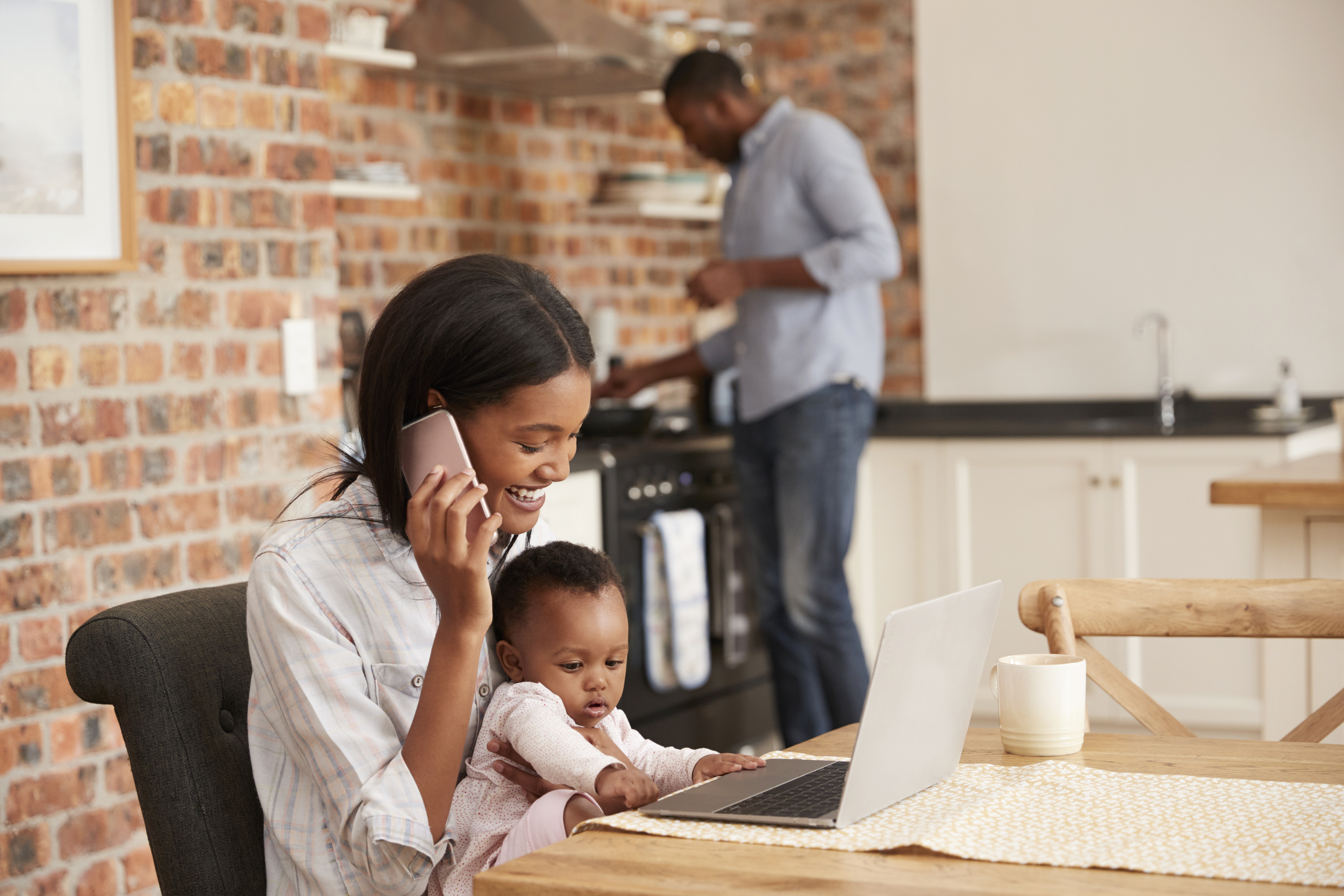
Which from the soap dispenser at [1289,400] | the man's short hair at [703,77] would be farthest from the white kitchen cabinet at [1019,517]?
the man's short hair at [703,77]

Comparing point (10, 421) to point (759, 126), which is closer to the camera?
point (10, 421)

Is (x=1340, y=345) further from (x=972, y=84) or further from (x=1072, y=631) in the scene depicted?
(x=1072, y=631)

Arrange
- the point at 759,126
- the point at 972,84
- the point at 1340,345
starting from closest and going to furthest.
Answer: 1. the point at 759,126
2. the point at 1340,345
3. the point at 972,84

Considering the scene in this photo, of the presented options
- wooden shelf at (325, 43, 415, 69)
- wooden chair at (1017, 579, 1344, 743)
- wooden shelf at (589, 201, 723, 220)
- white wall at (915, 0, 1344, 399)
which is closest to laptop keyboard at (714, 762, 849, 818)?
wooden chair at (1017, 579, 1344, 743)

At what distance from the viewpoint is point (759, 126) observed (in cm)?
375

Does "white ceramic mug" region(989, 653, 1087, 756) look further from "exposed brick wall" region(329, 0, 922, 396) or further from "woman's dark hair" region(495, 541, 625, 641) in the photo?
"exposed brick wall" region(329, 0, 922, 396)

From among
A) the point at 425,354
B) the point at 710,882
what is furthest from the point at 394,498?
the point at 710,882

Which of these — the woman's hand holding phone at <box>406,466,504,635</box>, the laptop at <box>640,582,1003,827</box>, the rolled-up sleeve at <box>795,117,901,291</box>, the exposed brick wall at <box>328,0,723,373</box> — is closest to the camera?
the laptop at <box>640,582,1003,827</box>

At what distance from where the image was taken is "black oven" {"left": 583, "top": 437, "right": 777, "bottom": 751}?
3676 mm

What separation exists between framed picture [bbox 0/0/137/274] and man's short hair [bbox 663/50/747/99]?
64.4 inches

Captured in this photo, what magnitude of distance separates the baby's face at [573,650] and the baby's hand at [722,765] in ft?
0.60

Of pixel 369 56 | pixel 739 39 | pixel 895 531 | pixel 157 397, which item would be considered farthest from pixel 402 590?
pixel 739 39

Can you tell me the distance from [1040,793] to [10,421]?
1.71 metres

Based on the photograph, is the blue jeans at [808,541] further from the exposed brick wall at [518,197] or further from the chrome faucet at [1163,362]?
the chrome faucet at [1163,362]
